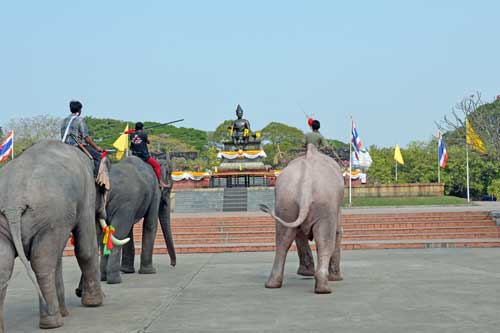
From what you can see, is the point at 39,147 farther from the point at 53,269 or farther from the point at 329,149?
the point at 329,149

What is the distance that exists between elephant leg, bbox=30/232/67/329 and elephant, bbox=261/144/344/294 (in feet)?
10.5

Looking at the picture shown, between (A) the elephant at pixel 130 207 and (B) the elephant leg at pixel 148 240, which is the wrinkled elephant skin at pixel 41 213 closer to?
(A) the elephant at pixel 130 207

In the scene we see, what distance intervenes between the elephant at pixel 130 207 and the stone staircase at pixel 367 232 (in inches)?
195

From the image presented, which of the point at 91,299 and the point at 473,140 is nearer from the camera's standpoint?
the point at 91,299

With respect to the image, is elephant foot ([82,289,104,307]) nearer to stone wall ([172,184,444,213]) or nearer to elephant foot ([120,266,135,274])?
elephant foot ([120,266,135,274])

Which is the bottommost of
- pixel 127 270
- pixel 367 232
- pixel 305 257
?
pixel 127 270

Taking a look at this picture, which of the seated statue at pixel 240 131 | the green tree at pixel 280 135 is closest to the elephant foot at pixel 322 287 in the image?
the seated statue at pixel 240 131

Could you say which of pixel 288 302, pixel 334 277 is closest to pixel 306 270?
pixel 334 277

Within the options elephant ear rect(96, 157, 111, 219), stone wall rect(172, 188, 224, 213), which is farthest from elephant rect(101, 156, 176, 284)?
stone wall rect(172, 188, 224, 213)

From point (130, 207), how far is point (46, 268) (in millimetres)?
4053

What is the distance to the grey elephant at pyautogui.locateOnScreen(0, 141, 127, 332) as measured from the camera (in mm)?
5906

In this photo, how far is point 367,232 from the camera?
19.2 m

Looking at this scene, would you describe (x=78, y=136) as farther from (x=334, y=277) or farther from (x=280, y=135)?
(x=280, y=135)

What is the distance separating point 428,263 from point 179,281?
489cm
